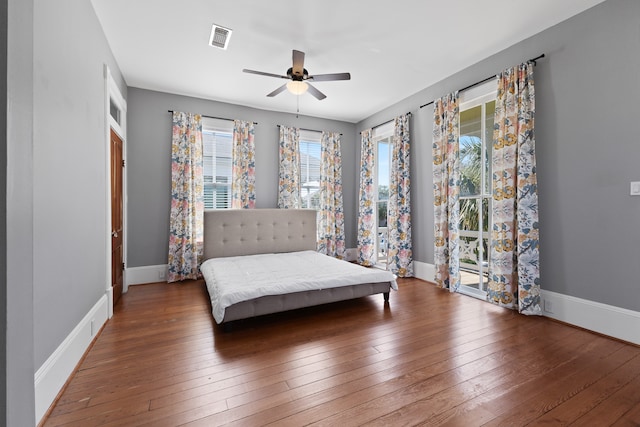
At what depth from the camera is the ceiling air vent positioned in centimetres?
280

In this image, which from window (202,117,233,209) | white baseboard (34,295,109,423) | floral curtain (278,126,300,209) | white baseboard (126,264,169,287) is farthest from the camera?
floral curtain (278,126,300,209)

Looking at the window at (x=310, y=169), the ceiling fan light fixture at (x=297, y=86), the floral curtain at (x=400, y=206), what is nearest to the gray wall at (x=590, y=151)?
the floral curtain at (x=400, y=206)

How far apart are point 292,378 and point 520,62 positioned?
386 centimetres

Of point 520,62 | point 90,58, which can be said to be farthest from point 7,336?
point 520,62

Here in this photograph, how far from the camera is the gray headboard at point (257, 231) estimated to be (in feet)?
14.4

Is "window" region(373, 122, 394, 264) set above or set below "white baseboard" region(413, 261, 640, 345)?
above

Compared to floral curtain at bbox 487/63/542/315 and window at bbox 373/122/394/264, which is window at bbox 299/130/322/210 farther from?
floral curtain at bbox 487/63/542/315

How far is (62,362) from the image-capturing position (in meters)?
1.76

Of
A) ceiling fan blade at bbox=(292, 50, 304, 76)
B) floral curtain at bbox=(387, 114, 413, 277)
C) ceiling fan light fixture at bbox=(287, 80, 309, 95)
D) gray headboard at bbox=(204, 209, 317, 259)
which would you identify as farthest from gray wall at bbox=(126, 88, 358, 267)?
floral curtain at bbox=(387, 114, 413, 277)

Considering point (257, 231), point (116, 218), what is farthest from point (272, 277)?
point (116, 218)

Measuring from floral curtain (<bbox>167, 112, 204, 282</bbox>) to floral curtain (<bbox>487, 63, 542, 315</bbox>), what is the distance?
419 cm

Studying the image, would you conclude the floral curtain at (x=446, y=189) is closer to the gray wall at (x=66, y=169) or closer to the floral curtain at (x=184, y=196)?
the floral curtain at (x=184, y=196)

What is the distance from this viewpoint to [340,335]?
8.28 ft

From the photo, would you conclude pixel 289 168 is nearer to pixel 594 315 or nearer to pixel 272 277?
pixel 272 277
